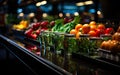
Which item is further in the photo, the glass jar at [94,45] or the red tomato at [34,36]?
the red tomato at [34,36]

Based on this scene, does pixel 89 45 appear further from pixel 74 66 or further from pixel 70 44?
pixel 74 66

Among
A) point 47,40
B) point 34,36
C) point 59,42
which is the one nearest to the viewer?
point 59,42

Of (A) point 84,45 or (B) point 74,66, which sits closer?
(B) point 74,66

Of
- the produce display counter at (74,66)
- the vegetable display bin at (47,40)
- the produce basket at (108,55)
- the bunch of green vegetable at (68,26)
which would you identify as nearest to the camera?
the produce display counter at (74,66)

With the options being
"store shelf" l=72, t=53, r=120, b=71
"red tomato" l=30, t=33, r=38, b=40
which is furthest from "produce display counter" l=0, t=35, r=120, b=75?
"red tomato" l=30, t=33, r=38, b=40

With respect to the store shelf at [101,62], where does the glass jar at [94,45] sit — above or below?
above

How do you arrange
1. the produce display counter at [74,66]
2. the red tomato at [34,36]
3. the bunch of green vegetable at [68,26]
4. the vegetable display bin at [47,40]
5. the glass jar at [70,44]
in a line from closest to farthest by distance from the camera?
1. the produce display counter at [74,66]
2. the glass jar at [70,44]
3. the vegetable display bin at [47,40]
4. the bunch of green vegetable at [68,26]
5. the red tomato at [34,36]

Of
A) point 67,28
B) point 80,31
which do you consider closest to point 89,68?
point 80,31

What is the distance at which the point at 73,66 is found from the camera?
2.39 m

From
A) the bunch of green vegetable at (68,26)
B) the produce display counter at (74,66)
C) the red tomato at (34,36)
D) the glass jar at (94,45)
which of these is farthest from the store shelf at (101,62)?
the red tomato at (34,36)

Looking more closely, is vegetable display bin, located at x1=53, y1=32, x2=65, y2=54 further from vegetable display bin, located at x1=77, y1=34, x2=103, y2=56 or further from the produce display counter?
vegetable display bin, located at x1=77, y1=34, x2=103, y2=56

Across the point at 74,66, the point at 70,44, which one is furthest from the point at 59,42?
the point at 74,66

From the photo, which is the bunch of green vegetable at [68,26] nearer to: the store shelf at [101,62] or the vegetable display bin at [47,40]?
the vegetable display bin at [47,40]

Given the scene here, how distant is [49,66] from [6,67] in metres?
4.38
